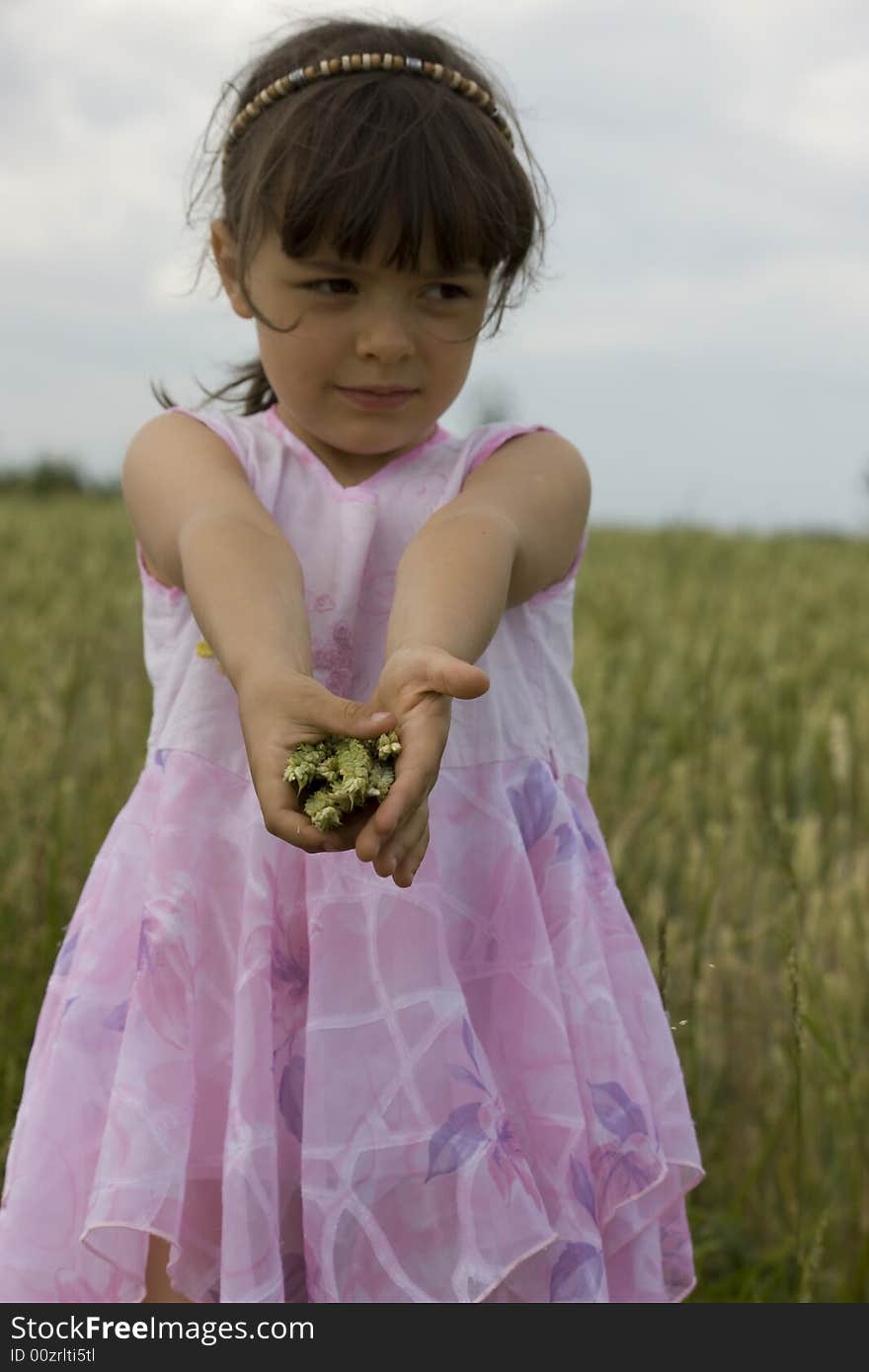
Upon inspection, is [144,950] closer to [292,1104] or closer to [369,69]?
[292,1104]

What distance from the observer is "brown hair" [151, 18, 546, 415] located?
1.46 metres

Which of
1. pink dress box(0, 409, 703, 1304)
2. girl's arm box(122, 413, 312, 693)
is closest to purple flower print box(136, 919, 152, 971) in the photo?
pink dress box(0, 409, 703, 1304)

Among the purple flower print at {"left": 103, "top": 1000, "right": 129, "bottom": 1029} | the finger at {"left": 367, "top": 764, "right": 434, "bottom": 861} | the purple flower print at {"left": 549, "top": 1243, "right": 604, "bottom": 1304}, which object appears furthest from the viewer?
the purple flower print at {"left": 103, "top": 1000, "right": 129, "bottom": 1029}

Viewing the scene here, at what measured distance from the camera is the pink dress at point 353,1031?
1370mm

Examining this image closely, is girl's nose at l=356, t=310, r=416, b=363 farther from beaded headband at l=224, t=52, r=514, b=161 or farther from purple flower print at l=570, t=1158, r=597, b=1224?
purple flower print at l=570, t=1158, r=597, b=1224

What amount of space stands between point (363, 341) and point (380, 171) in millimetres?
155

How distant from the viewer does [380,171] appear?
1.46 meters

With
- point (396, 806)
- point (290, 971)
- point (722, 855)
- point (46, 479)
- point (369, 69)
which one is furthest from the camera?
point (46, 479)

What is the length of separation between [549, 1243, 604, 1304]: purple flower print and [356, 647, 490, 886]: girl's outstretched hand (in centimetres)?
45

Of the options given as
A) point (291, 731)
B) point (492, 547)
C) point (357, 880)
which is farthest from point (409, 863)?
point (492, 547)

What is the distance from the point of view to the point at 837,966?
260cm

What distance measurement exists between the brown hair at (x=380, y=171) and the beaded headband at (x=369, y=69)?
1 cm

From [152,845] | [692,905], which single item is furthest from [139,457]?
[692,905]

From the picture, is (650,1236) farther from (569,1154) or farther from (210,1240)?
(210,1240)
